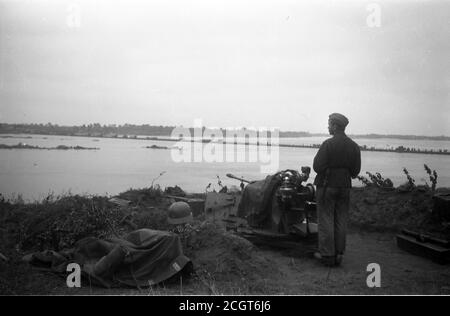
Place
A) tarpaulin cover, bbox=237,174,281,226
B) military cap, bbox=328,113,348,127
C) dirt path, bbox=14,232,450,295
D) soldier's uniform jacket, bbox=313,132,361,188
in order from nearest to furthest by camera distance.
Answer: dirt path, bbox=14,232,450,295, soldier's uniform jacket, bbox=313,132,361,188, military cap, bbox=328,113,348,127, tarpaulin cover, bbox=237,174,281,226

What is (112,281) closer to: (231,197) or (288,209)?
(288,209)

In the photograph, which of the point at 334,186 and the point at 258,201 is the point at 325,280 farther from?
the point at 258,201

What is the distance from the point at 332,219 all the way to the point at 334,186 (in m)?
0.55

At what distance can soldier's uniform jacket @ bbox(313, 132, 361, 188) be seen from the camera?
6.53 m

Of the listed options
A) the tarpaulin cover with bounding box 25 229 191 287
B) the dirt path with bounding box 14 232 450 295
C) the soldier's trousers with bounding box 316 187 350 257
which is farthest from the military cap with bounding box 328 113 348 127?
the tarpaulin cover with bounding box 25 229 191 287

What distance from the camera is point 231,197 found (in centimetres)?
980

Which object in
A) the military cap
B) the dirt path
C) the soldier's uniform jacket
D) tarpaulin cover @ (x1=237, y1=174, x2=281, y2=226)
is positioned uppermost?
the military cap

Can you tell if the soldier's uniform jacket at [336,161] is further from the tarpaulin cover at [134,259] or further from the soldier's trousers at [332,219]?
the tarpaulin cover at [134,259]

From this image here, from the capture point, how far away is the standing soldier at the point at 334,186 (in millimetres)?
6539

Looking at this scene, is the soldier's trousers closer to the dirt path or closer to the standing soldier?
the standing soldier

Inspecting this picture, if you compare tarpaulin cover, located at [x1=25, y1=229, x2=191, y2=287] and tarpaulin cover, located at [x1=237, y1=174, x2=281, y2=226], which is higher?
tarpaulin cover, located at [x1=237, y1=174, x2=281, y2=226]

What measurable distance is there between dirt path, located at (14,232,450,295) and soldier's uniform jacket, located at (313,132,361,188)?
1390mm
